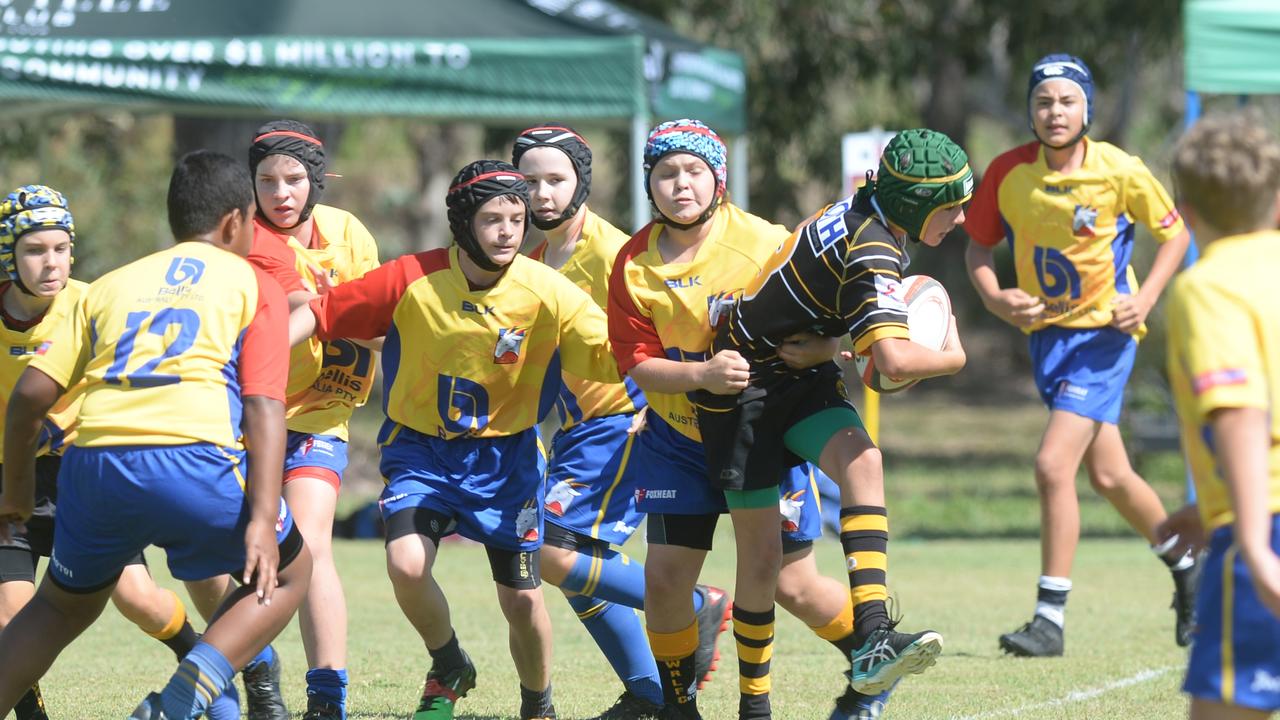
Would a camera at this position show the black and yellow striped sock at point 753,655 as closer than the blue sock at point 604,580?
Yes

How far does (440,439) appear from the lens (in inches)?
205

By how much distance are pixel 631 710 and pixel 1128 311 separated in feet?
9.78

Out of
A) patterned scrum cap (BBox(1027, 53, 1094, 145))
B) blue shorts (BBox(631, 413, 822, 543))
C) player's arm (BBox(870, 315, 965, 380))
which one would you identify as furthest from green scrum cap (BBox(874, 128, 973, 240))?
patterned scrum cap (BBox(1027, 53, 1094, 145))

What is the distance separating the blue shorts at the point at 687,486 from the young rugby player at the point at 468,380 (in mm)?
304

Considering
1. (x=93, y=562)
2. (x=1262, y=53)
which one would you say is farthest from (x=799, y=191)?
(x=93, y=562)

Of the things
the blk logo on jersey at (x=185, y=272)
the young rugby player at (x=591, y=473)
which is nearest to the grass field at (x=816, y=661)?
the young rugby player at (x=591, y=473)

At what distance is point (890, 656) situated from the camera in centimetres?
445

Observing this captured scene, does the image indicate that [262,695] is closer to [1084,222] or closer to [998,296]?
[998,296]

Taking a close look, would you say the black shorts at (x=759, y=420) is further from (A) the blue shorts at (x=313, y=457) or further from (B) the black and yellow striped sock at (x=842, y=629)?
(A) the blue shorts at (x=313, y=457)

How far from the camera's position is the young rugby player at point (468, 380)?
200 inches

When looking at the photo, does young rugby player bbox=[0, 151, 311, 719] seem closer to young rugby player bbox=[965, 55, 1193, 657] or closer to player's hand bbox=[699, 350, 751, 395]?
player's hand bbox=[699, 350, 751, 395]

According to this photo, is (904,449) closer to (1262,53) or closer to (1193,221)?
(1262,53)

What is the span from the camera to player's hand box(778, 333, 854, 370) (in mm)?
4844

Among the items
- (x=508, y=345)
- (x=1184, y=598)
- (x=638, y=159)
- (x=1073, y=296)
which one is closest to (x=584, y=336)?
Result: (x=508, y=345)
